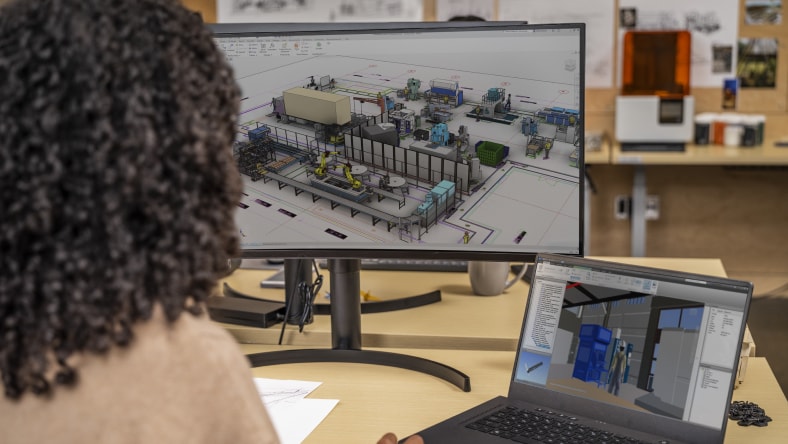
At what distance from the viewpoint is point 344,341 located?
1.52 m

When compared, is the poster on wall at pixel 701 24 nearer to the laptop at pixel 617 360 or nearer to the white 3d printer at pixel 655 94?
the white 3d printer at pixel 655 94

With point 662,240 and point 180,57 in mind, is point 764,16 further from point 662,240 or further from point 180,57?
point 180,57

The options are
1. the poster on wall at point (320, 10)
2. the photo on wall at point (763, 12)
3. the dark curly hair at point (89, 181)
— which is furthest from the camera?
the poster on wall at point (320, 10)

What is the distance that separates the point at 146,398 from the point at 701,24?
3486 mm

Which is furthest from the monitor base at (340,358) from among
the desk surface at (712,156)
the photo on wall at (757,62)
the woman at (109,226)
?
the photo on wall at (757,62)

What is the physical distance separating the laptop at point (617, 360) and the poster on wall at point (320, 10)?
2.80 metres

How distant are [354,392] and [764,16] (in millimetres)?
3006

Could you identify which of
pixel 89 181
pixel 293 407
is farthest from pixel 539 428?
pixel 89 181

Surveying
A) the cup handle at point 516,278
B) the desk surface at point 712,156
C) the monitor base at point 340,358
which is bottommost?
the monitor base at point 340,358

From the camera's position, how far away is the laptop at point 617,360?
1105 mm

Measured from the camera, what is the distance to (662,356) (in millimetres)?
1141

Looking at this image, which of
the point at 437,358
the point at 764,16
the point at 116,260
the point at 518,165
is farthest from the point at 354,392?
the point at 764,16

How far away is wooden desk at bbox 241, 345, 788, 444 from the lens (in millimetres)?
1219

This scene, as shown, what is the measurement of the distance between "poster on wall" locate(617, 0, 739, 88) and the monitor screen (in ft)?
8.31
